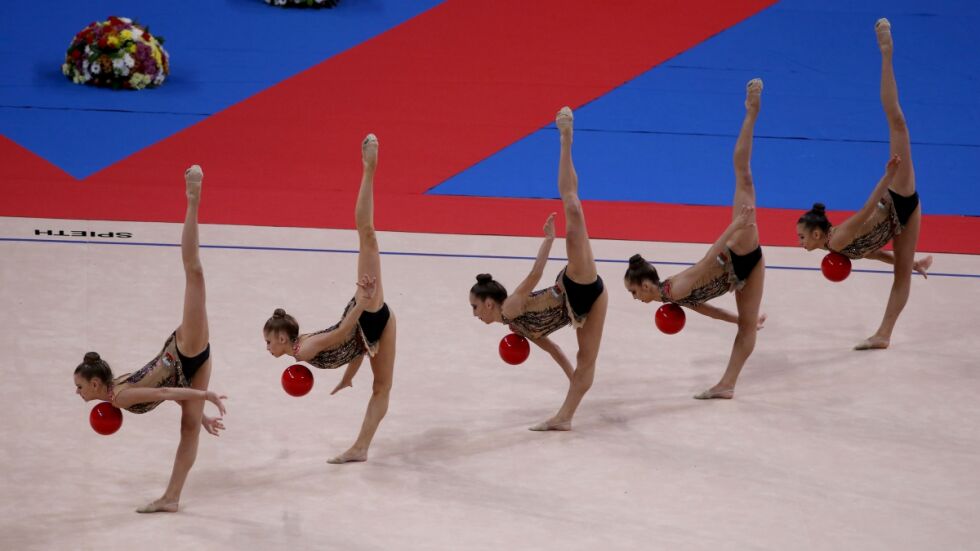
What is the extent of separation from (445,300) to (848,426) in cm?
268

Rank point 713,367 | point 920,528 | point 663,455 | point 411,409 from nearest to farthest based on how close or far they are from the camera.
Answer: point 920,528 → point 663,455 → point 411,409 → point 713,367

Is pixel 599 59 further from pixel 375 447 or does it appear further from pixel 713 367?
pixel 375 447

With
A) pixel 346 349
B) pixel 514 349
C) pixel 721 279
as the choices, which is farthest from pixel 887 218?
pixel 346 349

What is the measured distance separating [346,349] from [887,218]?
3.33 m

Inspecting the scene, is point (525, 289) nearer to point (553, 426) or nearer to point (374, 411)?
point (553, 426)

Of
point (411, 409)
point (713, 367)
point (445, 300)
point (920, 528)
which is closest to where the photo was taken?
point (920, 528)

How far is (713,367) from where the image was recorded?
707 centimetres

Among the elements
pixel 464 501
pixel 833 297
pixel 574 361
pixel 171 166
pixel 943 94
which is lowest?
pixel 464 501

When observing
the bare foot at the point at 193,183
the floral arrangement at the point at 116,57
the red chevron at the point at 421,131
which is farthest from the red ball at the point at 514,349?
the floral arrangement at the point at 116,57

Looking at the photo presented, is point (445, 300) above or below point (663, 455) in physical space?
above

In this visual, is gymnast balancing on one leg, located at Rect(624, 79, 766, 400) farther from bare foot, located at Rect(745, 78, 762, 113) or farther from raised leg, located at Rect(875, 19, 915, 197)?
raised leg, located at Rect(875, 19, 915, 197)

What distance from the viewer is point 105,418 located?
504 centimetres

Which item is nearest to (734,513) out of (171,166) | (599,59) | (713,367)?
(713,367)

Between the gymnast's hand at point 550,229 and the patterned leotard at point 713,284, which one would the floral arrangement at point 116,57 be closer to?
the gymnast's hand at point 550,229
